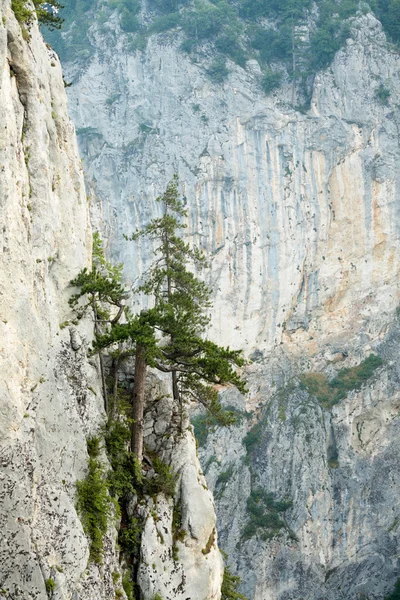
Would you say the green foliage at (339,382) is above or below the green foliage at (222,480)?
above

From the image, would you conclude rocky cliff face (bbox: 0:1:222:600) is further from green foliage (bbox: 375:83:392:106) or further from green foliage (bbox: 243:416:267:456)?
green foliage (bbox: 375:83:392:106)

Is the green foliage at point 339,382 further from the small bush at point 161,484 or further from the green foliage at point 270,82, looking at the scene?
the small bush at point 161,484

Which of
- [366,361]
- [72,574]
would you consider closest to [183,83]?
[366,361]

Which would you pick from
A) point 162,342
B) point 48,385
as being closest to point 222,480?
point 162,342

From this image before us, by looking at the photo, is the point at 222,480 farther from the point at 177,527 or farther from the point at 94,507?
the point at 94,507

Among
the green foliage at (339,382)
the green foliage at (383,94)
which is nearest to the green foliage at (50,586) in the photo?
the green foliage at (339,382)

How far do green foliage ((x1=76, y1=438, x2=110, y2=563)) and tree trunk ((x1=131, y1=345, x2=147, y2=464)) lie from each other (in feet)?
6.58

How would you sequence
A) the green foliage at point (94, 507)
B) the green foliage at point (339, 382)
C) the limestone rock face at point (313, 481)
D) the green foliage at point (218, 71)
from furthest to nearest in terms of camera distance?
1. the green foliage at point (218, 71)
2. the green foliage at point (339, 382)
3. the limestone rock face at point (313, 481)
4. the green foliage at point (94, 507)

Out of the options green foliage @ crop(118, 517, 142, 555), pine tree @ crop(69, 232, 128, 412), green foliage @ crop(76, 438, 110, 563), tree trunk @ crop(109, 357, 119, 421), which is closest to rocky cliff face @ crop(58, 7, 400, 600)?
green foliage @ crop(118, 517, 142, 555)

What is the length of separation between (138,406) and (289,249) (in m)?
33.9

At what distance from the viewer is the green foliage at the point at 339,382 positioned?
4562cm

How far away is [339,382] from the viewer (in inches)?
1815

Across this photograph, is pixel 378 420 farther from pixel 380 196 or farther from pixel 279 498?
pixel 380 196

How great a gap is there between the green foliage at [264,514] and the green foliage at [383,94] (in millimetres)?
28522
